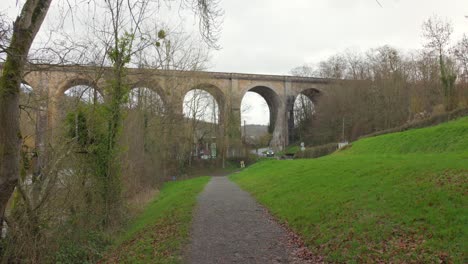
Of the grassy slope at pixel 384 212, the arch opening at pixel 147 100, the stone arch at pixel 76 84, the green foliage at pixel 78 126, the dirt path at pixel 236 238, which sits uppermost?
the arch opening at pixel 147 100

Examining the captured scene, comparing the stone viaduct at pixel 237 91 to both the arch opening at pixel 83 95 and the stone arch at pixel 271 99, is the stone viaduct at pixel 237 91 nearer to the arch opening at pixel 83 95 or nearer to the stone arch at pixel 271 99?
the stone arch at pixel 271 99

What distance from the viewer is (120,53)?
11.7 meters

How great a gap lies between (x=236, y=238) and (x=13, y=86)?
5.02m

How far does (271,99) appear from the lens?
61.7 m

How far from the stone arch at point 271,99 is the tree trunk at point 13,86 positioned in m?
50.9

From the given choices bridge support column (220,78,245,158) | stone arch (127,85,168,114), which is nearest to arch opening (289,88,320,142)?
bridge support column (220,78,245,158)

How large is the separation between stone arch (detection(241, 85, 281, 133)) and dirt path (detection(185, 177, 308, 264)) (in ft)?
152

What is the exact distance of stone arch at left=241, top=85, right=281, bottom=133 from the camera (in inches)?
2328

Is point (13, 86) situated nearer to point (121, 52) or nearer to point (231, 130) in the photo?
point (121, 52)

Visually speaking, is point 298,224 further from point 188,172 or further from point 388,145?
point 188,172

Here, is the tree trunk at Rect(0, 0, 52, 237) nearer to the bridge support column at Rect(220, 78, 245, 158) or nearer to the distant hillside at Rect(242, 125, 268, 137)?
the bridge support column at Rect(220, 78, 245, 158)

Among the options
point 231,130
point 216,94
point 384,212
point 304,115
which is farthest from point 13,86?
point 304,115

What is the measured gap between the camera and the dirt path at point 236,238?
257 inches

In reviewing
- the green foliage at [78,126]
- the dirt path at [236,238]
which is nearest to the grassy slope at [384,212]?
the dirt path at [236,238]
